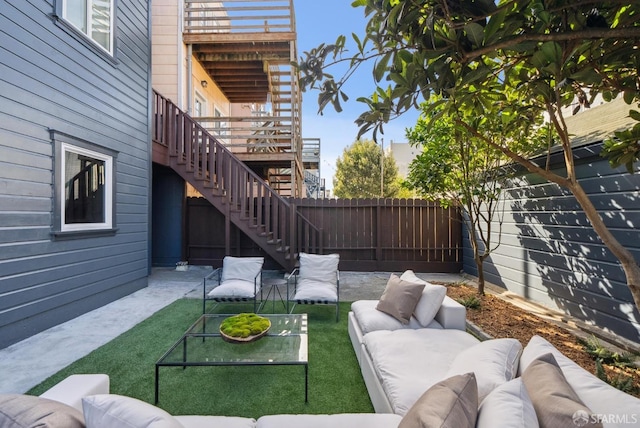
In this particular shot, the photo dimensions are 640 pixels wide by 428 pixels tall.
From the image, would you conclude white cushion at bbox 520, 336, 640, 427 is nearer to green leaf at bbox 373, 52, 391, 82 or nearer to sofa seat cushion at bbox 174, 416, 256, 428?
sofa seat cushion at bbox 174, 416, 256, 428

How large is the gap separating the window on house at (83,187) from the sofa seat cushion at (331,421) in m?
3.84

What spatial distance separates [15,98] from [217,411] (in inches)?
150

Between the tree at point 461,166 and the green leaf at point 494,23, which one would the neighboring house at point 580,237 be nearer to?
the tree at point 461,166

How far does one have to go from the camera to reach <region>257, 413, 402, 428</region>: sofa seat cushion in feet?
4.83

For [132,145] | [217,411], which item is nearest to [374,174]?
[132,145]

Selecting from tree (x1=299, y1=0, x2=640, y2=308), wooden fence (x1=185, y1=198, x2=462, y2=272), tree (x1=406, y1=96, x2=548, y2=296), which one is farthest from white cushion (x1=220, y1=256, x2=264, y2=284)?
tree (x1=299, y1=0, x2=640, y2=308)

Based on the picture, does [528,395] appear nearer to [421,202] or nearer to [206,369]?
[206,369]

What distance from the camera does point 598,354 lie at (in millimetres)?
2816

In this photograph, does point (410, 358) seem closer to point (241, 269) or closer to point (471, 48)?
point (471, 48)

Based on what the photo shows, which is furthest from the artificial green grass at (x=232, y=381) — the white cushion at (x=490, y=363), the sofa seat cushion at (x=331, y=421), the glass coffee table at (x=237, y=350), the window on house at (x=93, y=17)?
the window on house at (x=93, y=17)

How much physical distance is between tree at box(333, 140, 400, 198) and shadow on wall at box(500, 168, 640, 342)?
1303cm

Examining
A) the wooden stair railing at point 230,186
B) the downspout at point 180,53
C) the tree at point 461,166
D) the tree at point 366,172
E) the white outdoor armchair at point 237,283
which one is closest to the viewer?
the white outdoor armchair at point 237,283

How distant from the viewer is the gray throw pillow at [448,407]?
1.02m

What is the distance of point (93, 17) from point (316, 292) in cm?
514
